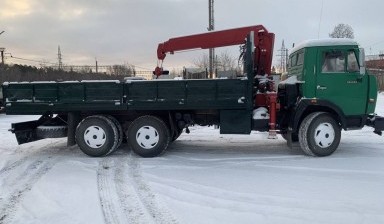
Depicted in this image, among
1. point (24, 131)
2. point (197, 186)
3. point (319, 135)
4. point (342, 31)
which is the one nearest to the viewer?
point (197, 186)

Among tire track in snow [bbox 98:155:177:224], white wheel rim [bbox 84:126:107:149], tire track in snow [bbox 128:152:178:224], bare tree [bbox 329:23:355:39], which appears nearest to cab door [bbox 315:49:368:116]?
tire track in snow [bbox 128:152:178:224]

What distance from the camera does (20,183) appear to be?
747cm

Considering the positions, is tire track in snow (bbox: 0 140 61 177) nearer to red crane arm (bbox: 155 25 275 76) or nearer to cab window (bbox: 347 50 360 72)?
red crane arm (bbox: 155 25 275 76)

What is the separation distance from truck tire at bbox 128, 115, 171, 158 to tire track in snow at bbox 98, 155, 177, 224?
2.03 ft

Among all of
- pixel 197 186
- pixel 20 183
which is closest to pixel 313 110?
pixel 197 186

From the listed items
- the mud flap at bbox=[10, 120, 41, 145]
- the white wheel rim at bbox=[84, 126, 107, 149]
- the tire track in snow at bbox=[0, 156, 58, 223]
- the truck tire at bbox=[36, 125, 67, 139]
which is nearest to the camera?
the tire track in snow at bbox=[0, 156, 58, 223]

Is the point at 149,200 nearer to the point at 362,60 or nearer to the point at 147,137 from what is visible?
the point at 147,137

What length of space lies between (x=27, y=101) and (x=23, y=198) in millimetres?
3747

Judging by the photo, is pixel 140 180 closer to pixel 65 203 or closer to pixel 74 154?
pixel 65 203

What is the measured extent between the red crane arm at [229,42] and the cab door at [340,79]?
4.70ft

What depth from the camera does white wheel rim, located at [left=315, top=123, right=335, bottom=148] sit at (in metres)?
9.23

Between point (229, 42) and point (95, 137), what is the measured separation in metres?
3.99

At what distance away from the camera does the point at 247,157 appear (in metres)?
9.34

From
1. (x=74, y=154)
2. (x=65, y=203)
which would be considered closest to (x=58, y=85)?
(x=74, y=154)
